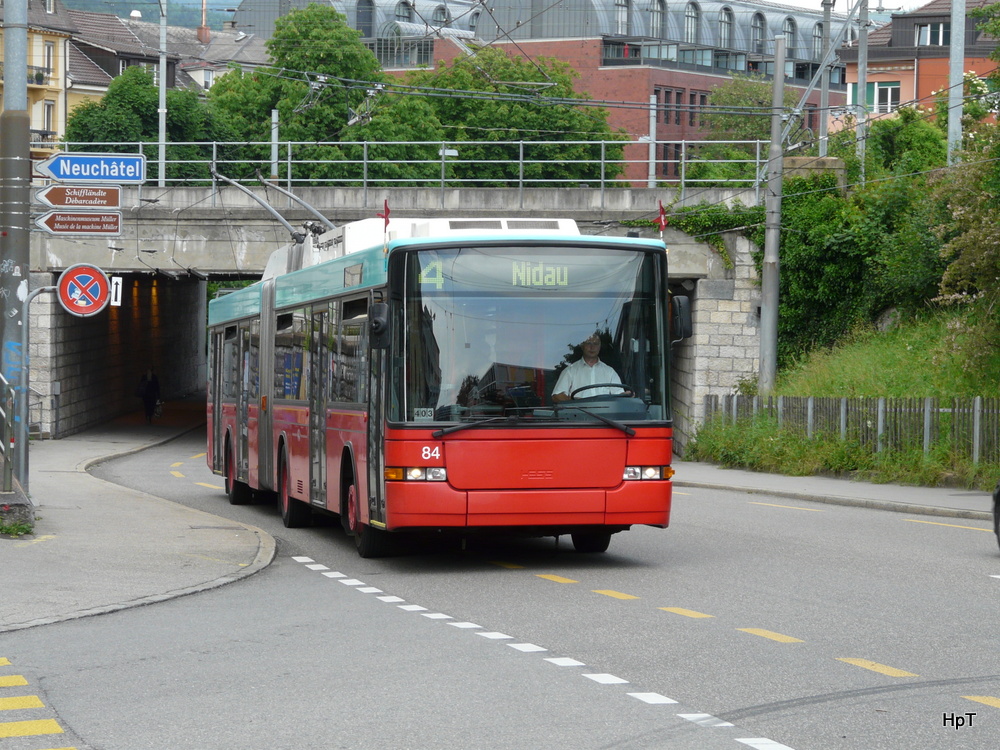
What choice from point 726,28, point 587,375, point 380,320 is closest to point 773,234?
point 587,375

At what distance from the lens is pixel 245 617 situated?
1126 cm

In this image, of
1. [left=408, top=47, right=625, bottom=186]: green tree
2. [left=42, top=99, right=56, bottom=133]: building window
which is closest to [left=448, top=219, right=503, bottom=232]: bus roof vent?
[left=408, top=47, right=625, bottom=186]: green tree

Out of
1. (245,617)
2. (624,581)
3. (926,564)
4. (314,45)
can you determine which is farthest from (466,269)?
(314,45)

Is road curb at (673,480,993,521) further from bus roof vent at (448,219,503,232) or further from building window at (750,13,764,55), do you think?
building window at (750,13,764,55)

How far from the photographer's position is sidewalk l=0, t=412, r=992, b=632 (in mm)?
12156

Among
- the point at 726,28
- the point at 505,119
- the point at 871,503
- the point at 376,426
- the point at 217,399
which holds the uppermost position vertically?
the point at 726,28

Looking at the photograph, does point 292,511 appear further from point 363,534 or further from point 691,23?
point 691,23

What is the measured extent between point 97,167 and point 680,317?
21.7 ft

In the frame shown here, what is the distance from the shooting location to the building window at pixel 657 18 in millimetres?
112812

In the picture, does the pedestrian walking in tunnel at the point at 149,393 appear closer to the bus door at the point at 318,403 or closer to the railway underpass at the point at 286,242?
the railway underpass at the point at 286,242

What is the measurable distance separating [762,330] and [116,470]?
1322 centimetres

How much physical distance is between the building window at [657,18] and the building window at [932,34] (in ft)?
88.9

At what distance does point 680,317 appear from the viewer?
13.9 m

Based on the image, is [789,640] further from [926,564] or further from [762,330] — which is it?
[762,330]
